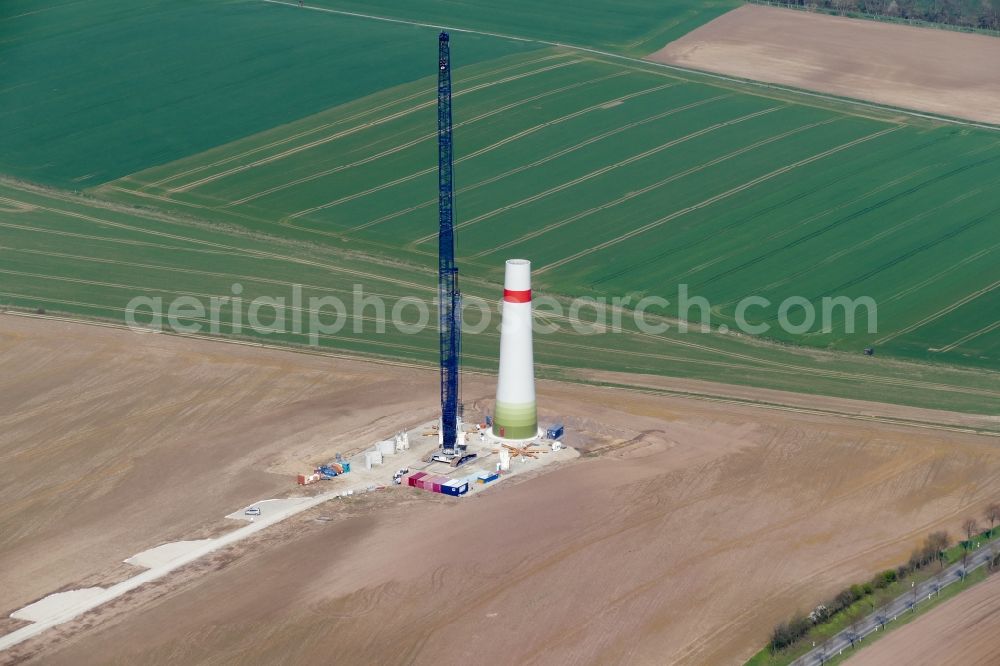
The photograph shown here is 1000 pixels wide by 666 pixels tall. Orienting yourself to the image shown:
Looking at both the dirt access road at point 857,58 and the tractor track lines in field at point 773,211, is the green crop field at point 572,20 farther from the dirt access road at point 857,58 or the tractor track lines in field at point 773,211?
the tractor track lines in field at point 773,211

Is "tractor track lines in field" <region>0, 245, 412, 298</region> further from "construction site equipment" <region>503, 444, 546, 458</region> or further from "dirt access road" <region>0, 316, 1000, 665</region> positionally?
"construction site equipment" <region>503, 444, 546, 458</region>

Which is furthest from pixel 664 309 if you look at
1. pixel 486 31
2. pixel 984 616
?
pixel 486 31

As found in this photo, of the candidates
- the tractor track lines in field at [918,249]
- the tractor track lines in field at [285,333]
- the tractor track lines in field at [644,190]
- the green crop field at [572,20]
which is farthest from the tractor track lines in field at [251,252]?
the green crop field at [572,20]

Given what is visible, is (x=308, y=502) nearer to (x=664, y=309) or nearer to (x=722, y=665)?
(x=722, y=665)

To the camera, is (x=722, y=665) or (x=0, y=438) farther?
(x=0, y=438)

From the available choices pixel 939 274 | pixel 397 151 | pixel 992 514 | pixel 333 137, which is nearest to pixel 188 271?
pixel 397 151

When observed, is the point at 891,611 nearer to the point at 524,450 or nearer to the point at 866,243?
the point at 524,450
